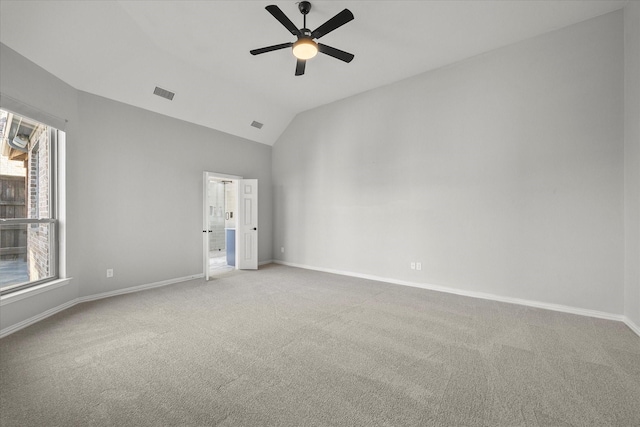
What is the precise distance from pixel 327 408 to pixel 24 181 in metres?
4.17

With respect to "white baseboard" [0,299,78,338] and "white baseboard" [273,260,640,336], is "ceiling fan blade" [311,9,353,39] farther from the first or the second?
"white baseboard" [0,299,78,338]

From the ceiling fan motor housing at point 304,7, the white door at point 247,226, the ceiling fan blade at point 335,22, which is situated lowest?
the white door at point 247,226

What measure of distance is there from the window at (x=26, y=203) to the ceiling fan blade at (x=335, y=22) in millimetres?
3464

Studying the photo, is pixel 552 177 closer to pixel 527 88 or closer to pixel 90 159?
pixel 527 88

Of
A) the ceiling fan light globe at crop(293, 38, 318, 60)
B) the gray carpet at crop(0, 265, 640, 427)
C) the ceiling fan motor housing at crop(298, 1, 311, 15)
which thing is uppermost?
the ceiling fan motor housing at crop(298, 1, 311, 15)

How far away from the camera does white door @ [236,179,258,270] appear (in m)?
6.13

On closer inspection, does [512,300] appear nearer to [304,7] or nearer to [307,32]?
[307,32]

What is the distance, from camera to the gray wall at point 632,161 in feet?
9.79

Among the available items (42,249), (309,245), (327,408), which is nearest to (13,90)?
(42,249)

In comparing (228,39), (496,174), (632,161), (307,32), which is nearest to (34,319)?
(228,39)

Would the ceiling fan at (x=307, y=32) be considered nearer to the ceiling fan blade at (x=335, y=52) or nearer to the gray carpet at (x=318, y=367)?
the ceiling fan blade at (x=335, y=52)

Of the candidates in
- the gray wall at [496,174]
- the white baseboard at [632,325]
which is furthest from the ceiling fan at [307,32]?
the white baseboard at [632,325]

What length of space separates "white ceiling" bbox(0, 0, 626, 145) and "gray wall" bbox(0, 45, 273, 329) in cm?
29

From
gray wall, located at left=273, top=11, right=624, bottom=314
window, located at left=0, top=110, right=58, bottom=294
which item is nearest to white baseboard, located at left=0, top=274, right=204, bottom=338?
window, located at left=0, top=110, right=58, bottom=294
